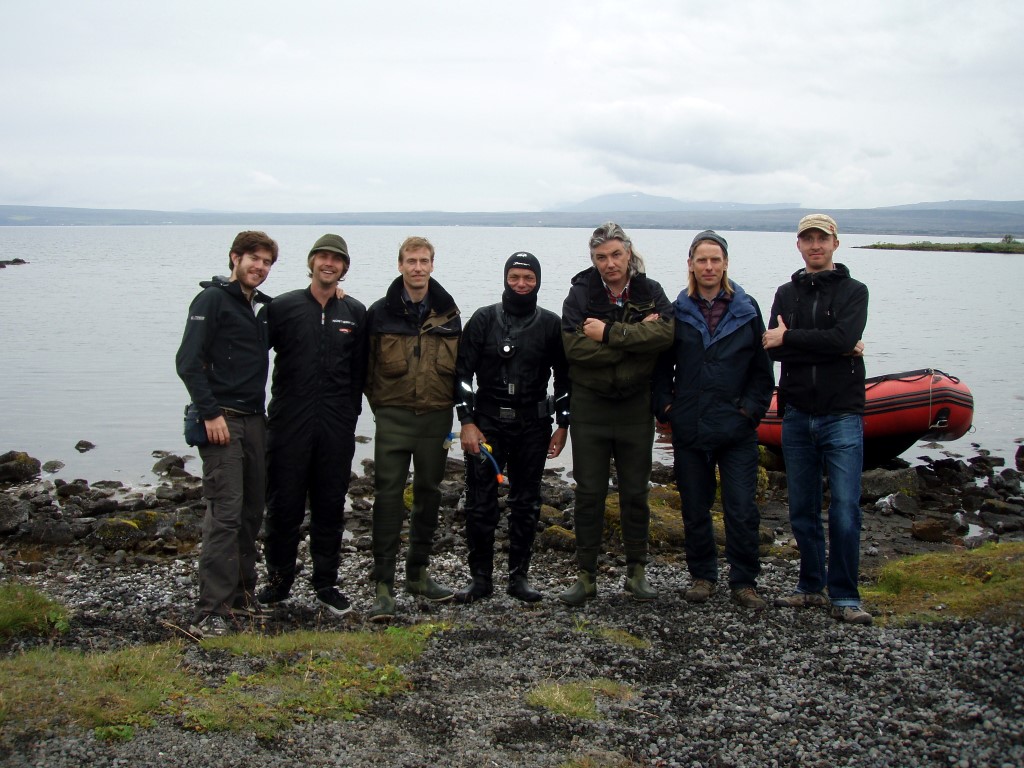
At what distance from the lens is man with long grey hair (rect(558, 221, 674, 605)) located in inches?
263

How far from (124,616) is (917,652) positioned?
5897mm

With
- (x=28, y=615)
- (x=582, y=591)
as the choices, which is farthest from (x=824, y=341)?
(x=28, y=615)

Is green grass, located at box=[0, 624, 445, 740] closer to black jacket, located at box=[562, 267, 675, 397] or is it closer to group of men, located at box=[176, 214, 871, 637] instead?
group of men, located at box=[176, 214, 871, 637]

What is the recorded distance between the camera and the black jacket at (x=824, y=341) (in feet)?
21.3

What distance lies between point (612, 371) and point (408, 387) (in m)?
1.53

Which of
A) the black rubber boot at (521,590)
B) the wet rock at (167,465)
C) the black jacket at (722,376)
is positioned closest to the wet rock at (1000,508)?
the black jacket at (722,376)

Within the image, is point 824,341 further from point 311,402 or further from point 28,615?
point 28,615

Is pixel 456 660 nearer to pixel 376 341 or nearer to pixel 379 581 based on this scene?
pixel 379 581

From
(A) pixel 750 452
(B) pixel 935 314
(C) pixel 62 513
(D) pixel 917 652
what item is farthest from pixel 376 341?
(B) pixel 935 314

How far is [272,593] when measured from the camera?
7305 mm

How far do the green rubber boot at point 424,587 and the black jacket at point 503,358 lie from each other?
1369 millimetres

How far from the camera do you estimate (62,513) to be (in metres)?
12.3

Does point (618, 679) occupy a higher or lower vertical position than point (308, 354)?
lower

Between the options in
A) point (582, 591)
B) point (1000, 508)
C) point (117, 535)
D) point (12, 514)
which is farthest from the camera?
point (1000, 508)
